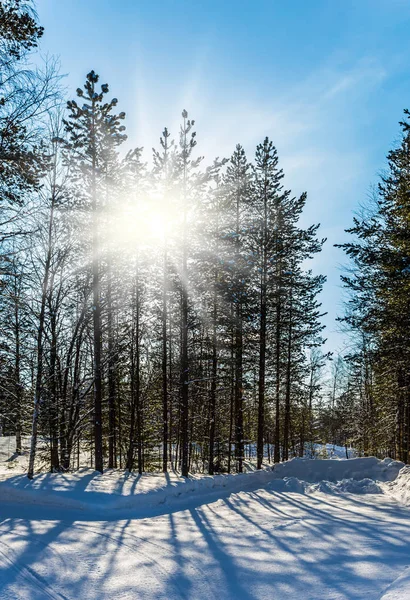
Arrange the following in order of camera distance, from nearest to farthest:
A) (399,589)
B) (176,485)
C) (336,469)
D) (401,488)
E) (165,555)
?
(399,589) < (165,555) < (401,488) < (176,485) < (336,469)

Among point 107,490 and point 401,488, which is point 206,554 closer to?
point 107,490

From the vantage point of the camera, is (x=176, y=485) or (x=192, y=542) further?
(x=176, y=485)

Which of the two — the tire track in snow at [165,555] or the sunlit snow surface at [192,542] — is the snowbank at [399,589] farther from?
the tire track in snow at [165,555]

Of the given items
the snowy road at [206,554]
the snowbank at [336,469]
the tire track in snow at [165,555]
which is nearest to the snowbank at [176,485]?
the snowbank at [336,469]

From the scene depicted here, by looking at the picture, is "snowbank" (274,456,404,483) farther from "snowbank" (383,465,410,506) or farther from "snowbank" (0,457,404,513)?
"snowbank" (383,465,410,506)

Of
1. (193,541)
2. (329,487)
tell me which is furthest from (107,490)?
(329,487)

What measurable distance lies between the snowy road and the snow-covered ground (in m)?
0.02

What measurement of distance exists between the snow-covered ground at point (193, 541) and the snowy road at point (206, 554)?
0.02 m

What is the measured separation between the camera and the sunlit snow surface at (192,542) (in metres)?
4.56

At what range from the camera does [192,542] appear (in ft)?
21.6

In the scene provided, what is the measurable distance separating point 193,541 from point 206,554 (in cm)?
86

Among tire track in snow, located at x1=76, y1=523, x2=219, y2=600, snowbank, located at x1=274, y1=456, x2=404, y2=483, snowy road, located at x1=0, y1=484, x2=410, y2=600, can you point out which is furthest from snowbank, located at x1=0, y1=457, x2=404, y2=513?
tire track in snow, located at x1=76, y1=523, x2=219, y2=600

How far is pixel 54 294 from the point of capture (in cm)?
1518

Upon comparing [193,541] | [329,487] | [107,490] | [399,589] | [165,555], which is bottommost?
[329,487]
